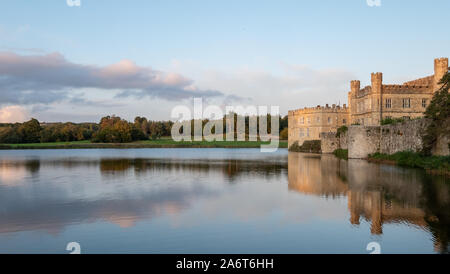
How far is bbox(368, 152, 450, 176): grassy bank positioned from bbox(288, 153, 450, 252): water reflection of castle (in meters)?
A: 1.93

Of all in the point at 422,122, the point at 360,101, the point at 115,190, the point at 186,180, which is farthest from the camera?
the point at 360,101

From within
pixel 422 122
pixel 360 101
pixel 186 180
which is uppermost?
pixel 360 101

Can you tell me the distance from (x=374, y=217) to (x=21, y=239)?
7389 mm

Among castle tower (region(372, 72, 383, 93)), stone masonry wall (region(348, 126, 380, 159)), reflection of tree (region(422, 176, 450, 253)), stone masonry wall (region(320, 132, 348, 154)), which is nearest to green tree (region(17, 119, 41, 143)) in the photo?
stone masonry wall (region(320, 132, 348, 154))

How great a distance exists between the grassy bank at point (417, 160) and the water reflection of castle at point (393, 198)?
1934 millimetres

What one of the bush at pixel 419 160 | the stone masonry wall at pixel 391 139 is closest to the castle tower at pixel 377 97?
the stone masonry wall at pixel 391 139

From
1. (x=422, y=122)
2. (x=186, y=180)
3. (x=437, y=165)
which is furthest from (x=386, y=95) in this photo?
(x=186, y=180)

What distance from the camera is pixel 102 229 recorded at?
793 cm

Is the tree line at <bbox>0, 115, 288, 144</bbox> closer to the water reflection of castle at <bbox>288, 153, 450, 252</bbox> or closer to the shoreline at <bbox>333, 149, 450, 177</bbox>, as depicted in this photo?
the shoreline at <bbox>333, 149, 450, 177</bbox>

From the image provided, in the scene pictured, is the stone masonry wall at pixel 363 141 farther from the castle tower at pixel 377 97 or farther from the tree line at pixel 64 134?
the tree line at pixel 64 134

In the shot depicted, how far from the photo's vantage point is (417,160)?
71.9 ft

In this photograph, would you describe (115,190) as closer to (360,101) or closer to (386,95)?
(386,95)

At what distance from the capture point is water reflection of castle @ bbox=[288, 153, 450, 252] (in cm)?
832
